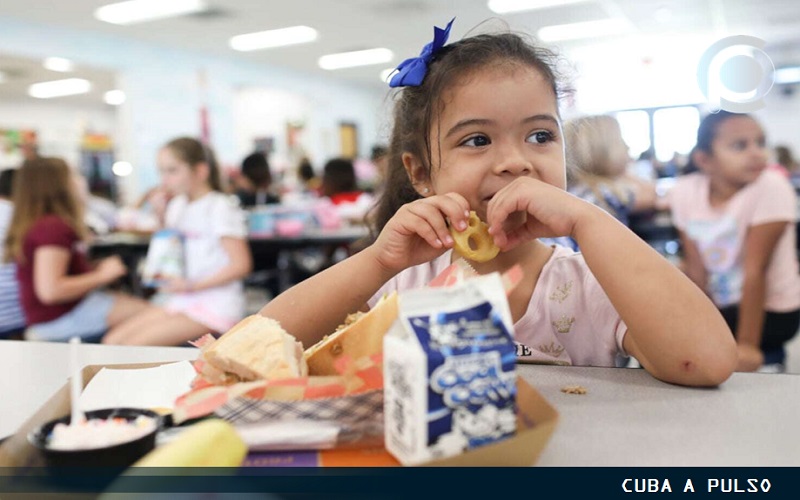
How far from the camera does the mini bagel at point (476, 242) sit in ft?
3.18

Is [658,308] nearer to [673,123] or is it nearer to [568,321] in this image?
[568,321]

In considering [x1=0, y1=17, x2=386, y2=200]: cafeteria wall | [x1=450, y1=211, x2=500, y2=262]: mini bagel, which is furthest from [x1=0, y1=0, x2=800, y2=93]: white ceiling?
[x1=450, y1=211, x2=500, y2=262]: mini bagel

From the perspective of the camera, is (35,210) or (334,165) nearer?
(35,210)

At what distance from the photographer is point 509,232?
1008mm

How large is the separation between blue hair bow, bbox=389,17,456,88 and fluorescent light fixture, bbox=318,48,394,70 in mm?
8762

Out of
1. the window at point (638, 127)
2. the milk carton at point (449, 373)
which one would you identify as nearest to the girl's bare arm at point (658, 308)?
the milk carton at point (449, 373)

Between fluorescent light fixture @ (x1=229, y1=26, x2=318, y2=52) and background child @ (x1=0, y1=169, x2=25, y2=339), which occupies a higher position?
fluorescent light fixture @ (x1=229, y1=26, x2=318, y2=52)

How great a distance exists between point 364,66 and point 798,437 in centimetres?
1080

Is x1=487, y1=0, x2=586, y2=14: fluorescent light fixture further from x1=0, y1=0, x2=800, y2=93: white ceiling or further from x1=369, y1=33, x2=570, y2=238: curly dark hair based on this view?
x1=369, y1=33, x2=570, y2=238: curly dark hair

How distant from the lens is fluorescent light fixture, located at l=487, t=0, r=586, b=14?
7313 mm

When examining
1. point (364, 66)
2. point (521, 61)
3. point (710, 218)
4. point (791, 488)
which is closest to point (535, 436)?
point (791, 488)

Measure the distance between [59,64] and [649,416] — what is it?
9.50 metres

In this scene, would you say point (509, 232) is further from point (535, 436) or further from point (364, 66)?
point (364, 66)

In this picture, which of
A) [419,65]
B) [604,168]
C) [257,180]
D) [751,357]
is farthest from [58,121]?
[419,65]
